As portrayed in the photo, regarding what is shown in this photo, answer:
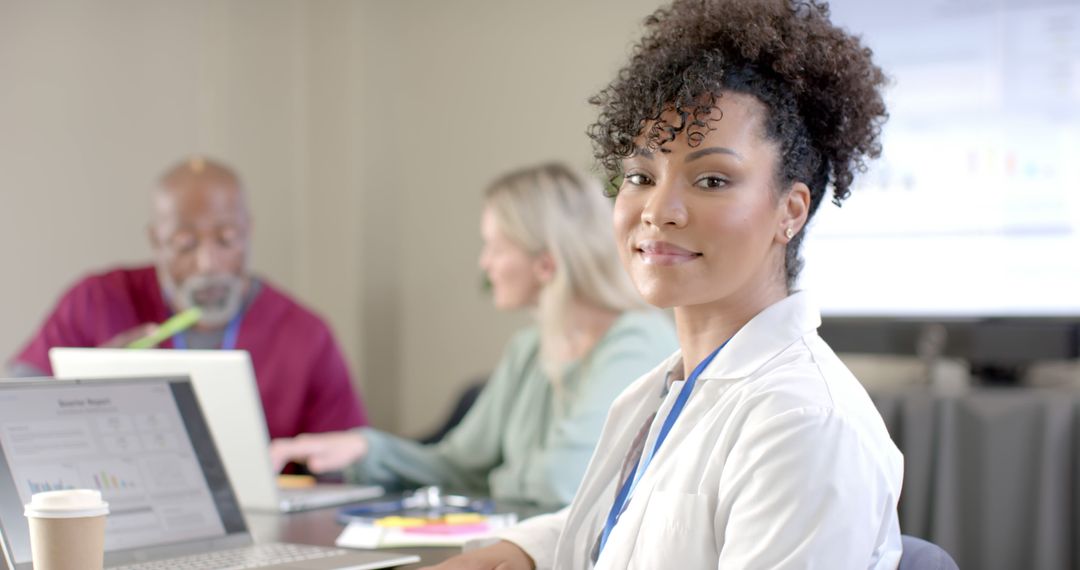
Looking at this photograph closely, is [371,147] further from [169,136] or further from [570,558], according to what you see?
[570,558]

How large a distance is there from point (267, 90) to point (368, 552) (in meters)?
2.72

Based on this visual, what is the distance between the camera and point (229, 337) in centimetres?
291

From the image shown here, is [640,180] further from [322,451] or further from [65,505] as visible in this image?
[322,451]

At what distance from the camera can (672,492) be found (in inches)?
44.5

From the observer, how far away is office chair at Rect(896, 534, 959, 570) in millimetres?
1162

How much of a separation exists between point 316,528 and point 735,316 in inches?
31.7

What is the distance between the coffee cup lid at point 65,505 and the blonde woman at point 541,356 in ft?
3.42

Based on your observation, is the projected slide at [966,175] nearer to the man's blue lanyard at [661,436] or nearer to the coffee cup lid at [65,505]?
the man's blue lanyard at [661,436]

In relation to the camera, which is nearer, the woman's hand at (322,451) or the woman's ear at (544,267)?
the woman's hand at (322,451)

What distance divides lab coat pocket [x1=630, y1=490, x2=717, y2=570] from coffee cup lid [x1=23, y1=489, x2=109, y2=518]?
0.54m

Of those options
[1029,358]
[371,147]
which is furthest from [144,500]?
[371,147]

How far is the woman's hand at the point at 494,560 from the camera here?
4.50 ft

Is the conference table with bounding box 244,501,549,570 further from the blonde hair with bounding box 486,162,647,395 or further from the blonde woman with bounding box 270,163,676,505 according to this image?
the blonde hair with bounding box 486,162,647,395

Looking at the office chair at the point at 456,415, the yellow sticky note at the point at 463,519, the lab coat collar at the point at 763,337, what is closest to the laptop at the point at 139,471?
the yellow sticky note at the point at 463,519
